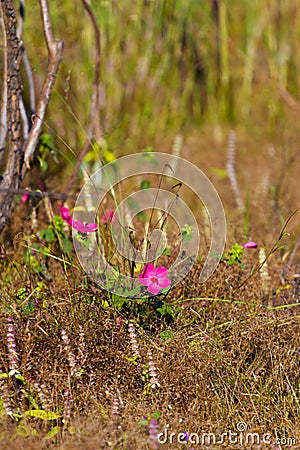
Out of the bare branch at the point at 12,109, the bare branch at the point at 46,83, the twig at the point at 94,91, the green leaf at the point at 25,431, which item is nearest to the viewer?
the green leaf at the point at 25,431

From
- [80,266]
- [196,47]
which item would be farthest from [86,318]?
[196,47]

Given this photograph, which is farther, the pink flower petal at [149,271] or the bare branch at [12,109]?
the bare branch at [12,109]

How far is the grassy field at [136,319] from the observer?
4.37ft

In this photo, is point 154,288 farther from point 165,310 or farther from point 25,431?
point 25,431

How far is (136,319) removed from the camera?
151 cm

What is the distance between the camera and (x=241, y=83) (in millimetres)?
3270

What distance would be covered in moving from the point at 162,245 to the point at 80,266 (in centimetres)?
22

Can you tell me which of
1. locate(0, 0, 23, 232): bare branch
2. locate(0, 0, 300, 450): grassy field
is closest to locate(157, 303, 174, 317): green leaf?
locate(0, 0, 300, 450): grassy field

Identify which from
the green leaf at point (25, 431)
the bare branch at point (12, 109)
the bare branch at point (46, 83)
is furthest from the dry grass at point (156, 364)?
the bare branch at point (46, 83)

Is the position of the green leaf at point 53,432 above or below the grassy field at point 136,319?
below

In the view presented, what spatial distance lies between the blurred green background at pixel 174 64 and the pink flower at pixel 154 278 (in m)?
1.07

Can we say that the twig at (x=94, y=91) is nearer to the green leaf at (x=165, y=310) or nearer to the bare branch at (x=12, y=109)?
the bare branch at (x=12, y=109)

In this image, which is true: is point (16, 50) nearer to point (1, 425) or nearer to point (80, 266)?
point (80, 266)

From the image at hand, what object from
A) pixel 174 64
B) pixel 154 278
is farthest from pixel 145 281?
pixel 174 64
